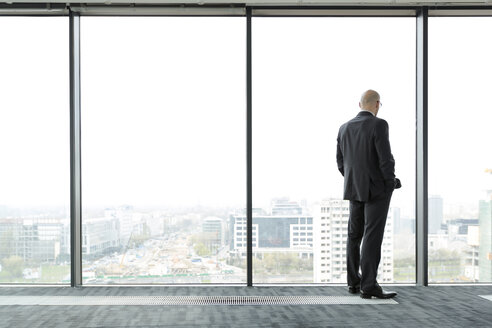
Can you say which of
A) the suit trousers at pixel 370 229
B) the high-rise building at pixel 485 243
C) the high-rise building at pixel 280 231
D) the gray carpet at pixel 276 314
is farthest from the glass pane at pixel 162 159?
the high-rise building at pixel 485 243

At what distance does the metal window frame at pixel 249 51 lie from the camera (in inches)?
154

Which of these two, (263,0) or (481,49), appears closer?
(263,0)

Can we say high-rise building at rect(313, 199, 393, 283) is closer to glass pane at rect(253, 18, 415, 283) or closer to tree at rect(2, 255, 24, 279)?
glass pane at rect(253, 18, 415, 283)

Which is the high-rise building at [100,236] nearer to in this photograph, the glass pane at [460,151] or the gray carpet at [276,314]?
the gray carpet at [276,314]

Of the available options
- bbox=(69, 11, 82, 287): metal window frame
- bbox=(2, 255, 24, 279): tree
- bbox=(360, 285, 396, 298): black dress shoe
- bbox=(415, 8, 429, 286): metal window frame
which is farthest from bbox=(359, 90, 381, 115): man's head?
A: bbox=(2, 255, 24, 279): tree

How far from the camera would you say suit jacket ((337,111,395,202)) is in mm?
3215

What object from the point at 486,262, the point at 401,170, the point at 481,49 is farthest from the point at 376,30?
the point at 486,262

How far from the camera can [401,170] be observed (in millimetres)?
4035

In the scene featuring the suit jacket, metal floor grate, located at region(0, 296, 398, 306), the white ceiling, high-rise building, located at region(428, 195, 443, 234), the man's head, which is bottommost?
metal floor grate, located at region(0, 296, 398, 306)

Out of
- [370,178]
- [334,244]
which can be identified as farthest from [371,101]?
[334,244]

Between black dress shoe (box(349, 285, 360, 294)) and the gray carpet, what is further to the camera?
black dress shoe (box(349, 285, 360, 294))

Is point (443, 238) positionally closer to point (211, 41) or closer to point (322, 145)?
point (322, 145)

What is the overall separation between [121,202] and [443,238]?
2744 mm

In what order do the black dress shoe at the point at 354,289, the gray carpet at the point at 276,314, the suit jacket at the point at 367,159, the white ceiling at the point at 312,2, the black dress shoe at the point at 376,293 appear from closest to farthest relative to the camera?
the gray carpet at the point at 276,314 < the suit jacket at the point at 367,159 < the black dress shoe at the point at 376,293 < the black dress shoe at the point at 354,289 < the white ceiling at the point at 312,2
